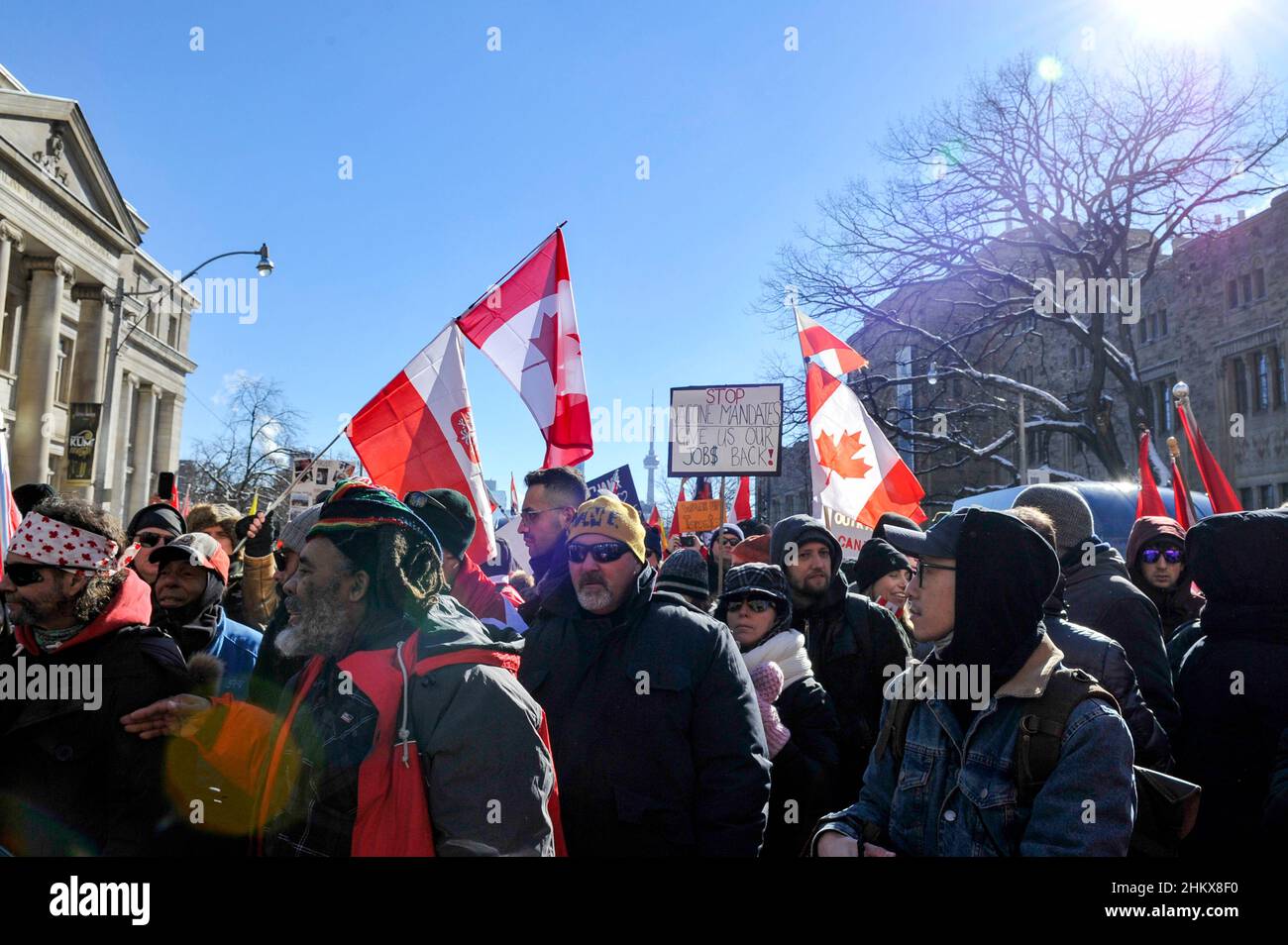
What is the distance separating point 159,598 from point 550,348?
379cm

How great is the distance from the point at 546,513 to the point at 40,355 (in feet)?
144

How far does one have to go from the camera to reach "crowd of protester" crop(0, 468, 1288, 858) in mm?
2322

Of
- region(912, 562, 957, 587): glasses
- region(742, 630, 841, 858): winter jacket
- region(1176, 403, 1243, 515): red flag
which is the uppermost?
region(1176, 403, 1243, 515): red flag

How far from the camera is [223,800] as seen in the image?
2836mm

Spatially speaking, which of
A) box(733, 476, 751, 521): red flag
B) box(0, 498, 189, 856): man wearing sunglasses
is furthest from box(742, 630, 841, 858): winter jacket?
box(733, 476, 751, 521): red flag

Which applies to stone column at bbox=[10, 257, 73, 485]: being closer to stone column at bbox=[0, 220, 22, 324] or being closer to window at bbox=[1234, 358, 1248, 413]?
stone column at bbox=[0, 220, 22, 324]

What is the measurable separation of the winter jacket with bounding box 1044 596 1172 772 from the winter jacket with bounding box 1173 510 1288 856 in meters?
0.23

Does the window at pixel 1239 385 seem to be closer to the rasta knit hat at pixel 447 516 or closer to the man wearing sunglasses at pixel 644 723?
the rasta knit hat at pixel 447 516

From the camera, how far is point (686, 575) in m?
4.39

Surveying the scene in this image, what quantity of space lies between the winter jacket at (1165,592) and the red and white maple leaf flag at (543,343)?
344 centimetres

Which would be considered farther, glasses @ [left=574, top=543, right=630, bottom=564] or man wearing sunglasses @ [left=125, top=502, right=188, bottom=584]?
man wearing sunglasses @ [left=125, top=502, right=188, bottom=584]

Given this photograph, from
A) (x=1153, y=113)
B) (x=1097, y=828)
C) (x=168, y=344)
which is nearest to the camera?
(x=1097, y=828)
